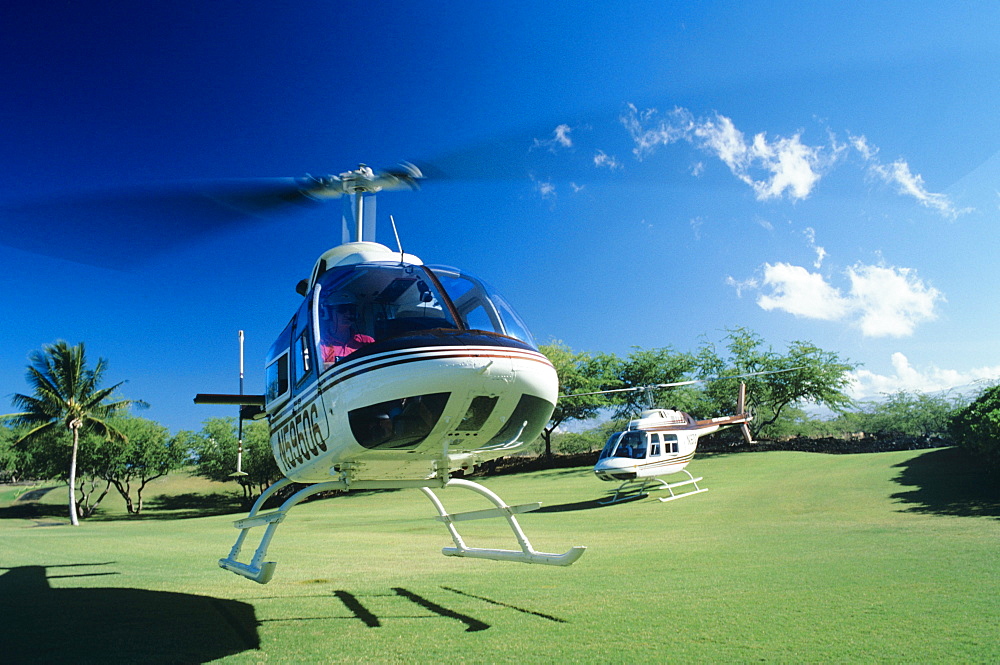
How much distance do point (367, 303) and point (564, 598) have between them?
3850 millimetres

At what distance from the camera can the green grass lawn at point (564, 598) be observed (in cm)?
468

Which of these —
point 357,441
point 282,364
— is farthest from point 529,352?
point 282,364

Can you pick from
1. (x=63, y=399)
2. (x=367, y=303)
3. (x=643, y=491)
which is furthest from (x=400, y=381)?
(x=63, y=399)

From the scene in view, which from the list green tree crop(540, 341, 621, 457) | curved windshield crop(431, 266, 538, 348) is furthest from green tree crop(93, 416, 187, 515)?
curved windshield crop(431, 266, 538, 348)

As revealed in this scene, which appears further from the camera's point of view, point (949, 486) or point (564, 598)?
point (949, 486)

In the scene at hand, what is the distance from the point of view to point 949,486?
16578mm

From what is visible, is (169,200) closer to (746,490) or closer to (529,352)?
(529,352)

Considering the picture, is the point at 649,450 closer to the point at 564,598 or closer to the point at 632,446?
the point at 632,446

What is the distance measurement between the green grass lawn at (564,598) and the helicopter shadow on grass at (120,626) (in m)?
0.03

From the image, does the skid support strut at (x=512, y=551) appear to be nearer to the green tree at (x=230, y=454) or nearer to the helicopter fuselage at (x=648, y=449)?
the helicopter fuselage at (x=648, y=449)

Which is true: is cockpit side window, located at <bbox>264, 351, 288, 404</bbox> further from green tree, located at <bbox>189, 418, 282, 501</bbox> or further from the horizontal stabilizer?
green tree, located at <bbox>189, 418, 282, 501</bbox>

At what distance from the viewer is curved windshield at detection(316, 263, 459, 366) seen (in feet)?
16.3

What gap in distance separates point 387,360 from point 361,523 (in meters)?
19.3

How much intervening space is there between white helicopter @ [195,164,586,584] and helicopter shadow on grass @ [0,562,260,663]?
554 mm
